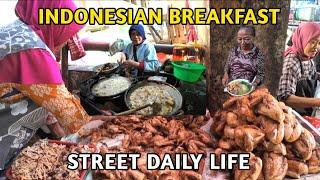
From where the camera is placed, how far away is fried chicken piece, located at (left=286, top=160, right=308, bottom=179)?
2.13 m

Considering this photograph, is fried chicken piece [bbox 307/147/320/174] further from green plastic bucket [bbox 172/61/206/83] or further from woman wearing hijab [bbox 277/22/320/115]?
green plastic bucket [bbox 172/61/206/83]

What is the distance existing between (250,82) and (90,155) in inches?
53.2

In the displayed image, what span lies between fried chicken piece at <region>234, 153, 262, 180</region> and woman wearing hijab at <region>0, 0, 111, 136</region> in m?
1.07

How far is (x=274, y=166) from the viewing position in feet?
6.82

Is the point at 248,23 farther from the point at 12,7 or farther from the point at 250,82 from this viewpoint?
the point at 12,7

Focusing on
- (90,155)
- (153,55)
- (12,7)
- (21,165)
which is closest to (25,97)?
(21,165)

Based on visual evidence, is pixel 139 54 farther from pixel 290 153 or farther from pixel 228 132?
pixel 290 153

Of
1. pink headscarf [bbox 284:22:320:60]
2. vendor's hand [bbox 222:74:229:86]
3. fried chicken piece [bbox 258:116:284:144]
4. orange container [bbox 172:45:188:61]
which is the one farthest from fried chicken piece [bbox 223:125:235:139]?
pink headscarf [bbox 284:22:320:60]

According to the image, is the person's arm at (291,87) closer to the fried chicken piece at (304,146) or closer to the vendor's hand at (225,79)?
the vendor's hand at (225,79)

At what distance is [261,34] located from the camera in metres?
2.45

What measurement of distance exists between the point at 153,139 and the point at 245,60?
924 millimetres

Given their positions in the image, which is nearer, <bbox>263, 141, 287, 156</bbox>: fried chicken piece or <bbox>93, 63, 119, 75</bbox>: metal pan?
<bbox>263, 141, 287, 156</bbox>: fried chicken piece

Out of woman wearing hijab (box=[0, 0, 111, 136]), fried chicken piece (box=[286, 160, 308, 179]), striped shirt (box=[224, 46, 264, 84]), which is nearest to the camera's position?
woman wearing hijab (box=[0, 0, 111, 136])

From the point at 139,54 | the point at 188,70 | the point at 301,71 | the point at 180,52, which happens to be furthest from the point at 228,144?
the point at 301,71
